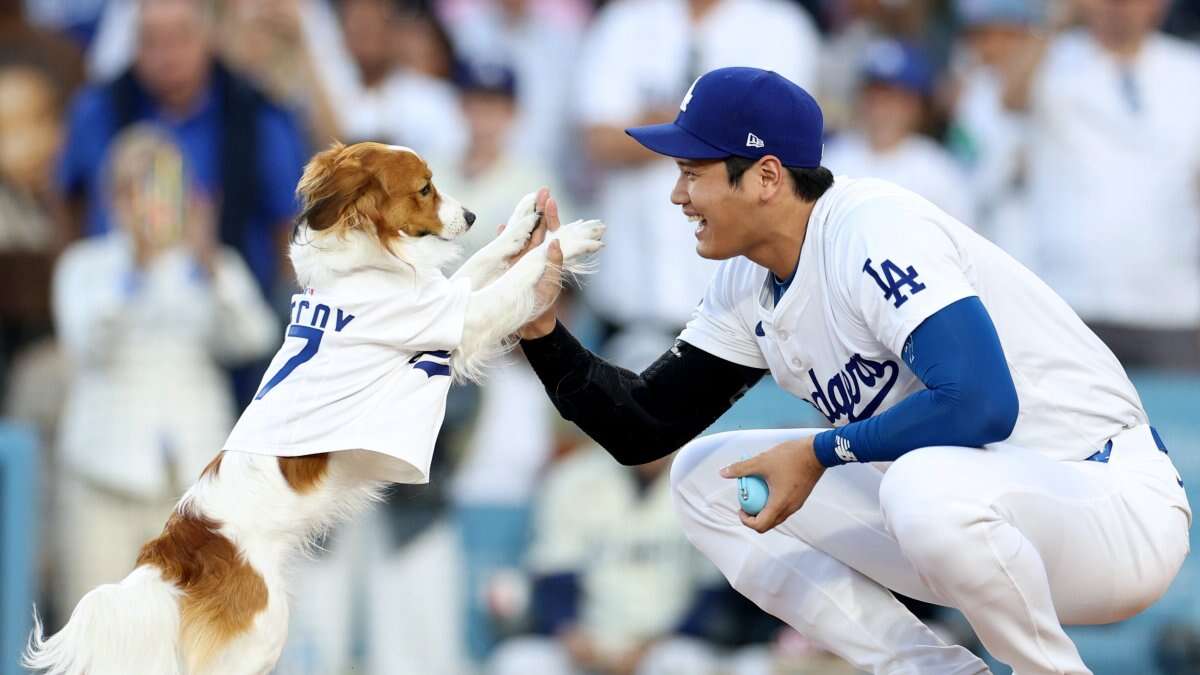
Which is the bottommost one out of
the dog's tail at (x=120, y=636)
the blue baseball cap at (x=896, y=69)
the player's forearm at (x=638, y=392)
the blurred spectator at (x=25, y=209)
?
the blurred spectator at (x=25, y=209)

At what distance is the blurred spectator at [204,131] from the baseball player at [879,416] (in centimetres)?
325

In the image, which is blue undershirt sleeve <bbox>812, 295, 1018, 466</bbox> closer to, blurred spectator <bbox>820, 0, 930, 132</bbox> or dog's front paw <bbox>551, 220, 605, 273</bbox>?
dog's front paw <bbox>551, 220, 605, 273</bbox>

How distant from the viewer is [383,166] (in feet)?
11.8

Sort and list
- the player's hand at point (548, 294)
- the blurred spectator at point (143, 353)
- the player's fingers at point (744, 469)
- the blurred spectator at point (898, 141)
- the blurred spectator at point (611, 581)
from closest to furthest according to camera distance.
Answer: the player's fingers at point (744, 469)
the player's hand at point (548, 294)
the blurred spectator at point (611, 581)
the blurred spectator at point (143, 353)
the blurred spectator at point (898, 141)

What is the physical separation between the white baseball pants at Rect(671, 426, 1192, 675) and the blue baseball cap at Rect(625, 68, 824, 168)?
69 cm

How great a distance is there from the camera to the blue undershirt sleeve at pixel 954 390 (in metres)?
3.04

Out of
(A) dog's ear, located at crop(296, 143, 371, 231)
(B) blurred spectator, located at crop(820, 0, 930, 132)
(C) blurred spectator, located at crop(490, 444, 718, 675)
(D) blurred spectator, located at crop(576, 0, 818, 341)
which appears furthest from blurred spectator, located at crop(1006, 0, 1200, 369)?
(A) dog's ear, located at crop(296, 143, 371, 231)

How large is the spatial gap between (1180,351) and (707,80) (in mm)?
3800

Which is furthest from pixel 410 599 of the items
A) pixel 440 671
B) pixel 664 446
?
pixel 664 446

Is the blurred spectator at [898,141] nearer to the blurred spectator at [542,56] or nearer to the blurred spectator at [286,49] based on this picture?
the blurred spectator at [542,56]

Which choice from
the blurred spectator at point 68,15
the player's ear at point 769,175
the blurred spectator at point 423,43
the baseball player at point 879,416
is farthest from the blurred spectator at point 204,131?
the player's ear at point 769,175

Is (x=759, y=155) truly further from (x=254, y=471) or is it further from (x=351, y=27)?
(x=351, y=27)

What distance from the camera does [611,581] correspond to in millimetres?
6270

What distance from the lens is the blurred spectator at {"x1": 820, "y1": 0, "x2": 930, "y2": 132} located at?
22.9 feet
